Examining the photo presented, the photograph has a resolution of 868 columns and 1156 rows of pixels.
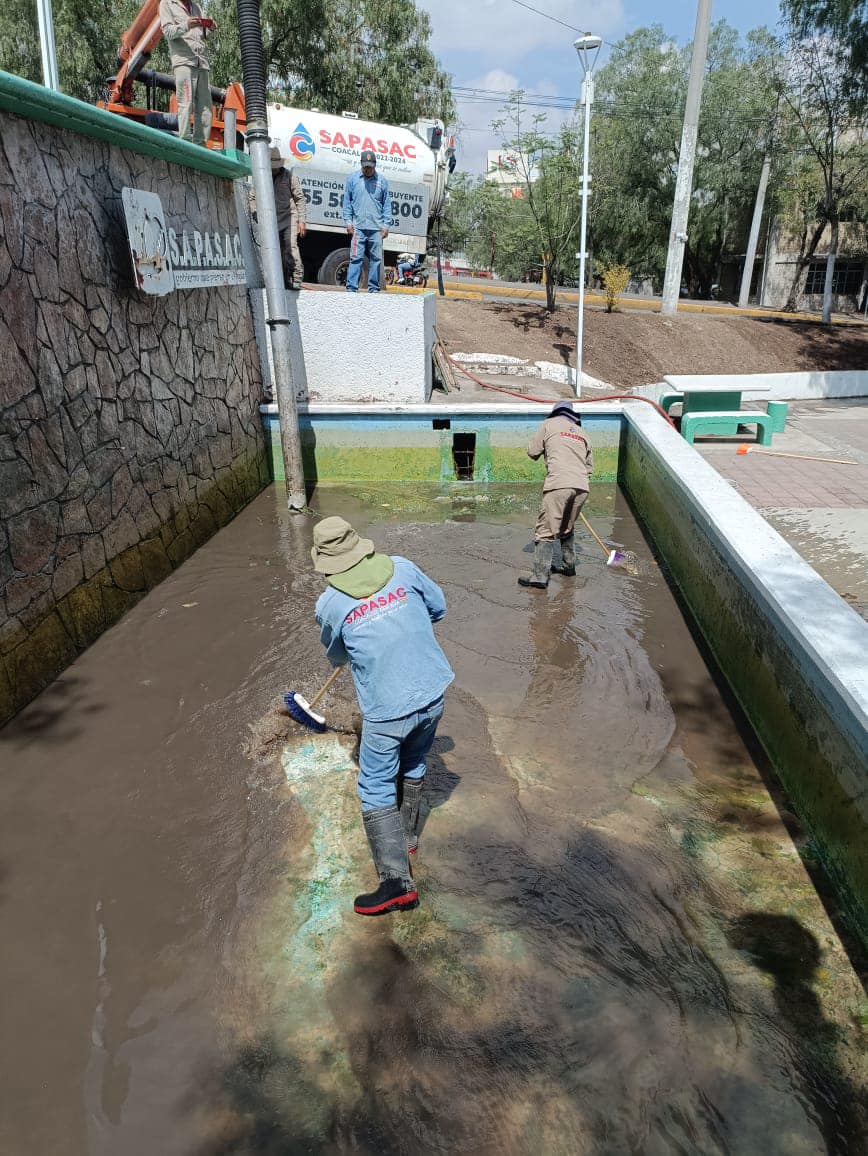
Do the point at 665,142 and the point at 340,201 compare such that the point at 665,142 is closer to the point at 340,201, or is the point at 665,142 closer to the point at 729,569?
the point at 340,201

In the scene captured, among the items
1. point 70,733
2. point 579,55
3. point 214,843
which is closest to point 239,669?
point 70,733

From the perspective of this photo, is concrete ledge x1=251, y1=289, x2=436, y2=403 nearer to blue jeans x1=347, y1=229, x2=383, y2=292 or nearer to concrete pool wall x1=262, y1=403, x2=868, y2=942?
concrete pool wall x1=262, y1=403, x2=868, y2=942

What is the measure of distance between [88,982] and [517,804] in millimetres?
1958

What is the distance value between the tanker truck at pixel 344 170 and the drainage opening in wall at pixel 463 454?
4819 mm

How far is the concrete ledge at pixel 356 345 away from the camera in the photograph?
360 inches

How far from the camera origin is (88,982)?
113 inches

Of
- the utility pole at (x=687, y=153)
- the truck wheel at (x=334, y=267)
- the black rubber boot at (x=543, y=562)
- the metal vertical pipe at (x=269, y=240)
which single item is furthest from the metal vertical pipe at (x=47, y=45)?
the utility pole at (x=687, y=153)

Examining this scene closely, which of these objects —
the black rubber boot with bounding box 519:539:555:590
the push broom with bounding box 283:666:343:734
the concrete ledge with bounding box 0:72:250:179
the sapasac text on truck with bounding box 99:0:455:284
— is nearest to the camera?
the push broom with bounding box 283:666:343:734

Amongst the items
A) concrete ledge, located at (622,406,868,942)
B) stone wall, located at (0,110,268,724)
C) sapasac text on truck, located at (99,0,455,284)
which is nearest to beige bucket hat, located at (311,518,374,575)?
concrete ledge, located at (622,406,868,942)

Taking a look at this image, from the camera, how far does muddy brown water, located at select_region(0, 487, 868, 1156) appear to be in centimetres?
242

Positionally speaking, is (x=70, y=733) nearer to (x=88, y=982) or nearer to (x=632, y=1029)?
(x=88, y=982)

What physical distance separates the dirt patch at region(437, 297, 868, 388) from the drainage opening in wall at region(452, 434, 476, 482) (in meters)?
4.86

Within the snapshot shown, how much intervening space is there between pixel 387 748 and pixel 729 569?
290 cm

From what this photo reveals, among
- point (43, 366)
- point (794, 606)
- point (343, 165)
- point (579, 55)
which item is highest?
point (579, 55)
